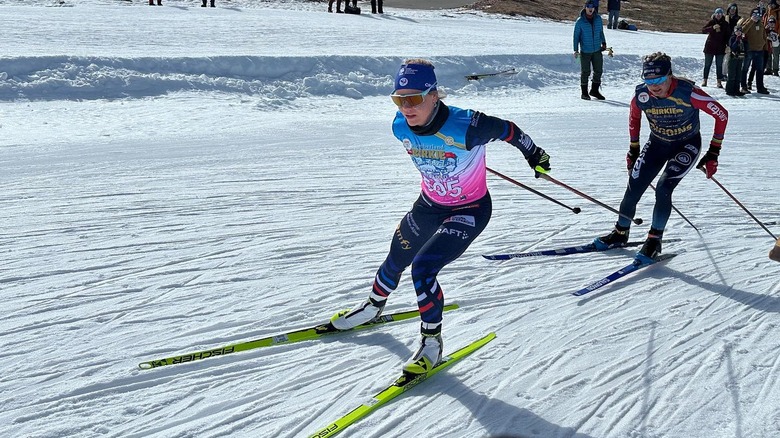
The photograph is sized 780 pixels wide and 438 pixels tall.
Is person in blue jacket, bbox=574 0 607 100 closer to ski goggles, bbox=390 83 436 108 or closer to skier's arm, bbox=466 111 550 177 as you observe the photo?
skier's arm, bbox=466 111 550 177

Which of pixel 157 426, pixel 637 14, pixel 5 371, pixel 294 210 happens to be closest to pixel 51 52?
pixel 294 210

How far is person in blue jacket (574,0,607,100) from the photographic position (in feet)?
48.5

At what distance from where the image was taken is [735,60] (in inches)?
632

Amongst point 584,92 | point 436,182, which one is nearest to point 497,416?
point 436,182

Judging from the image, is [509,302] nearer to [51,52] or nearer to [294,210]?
[294,210]

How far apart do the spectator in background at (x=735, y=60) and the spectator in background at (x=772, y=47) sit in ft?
7.53

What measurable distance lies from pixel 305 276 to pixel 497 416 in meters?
2.29

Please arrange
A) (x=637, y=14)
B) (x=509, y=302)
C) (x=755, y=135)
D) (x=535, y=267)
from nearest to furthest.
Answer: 1. (x=509, y=302)
2. (x=535, y=267)
3. (x=755, y=135)
4. (x=637, y=14)

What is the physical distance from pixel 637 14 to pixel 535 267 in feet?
85.4

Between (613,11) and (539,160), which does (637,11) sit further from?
(539,160)

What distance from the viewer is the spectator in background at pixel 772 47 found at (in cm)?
1807

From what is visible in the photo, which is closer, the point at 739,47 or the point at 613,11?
the point at 739,47

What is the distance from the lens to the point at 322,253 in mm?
6285

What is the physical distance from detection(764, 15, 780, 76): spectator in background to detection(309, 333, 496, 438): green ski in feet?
53.6
